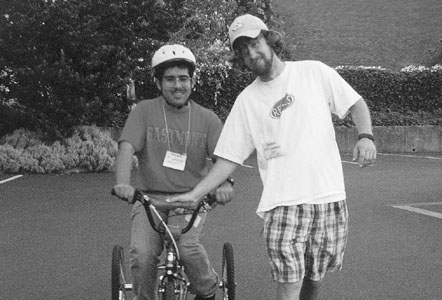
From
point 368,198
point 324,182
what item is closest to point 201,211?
point 324,182

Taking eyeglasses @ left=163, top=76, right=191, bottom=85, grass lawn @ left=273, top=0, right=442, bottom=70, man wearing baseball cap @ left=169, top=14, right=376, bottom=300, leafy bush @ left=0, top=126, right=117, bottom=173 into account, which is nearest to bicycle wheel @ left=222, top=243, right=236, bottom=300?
man wearing baseball cap @ left=169, top=14, right=376, bottom=300

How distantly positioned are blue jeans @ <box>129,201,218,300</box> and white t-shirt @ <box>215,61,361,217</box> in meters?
0.54

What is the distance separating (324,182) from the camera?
172 inches

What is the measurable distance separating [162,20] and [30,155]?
422 centimetres

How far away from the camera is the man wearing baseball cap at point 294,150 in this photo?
433 centimetres

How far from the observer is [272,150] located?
438cm

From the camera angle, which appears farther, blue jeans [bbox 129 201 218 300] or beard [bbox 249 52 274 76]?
blue jeans [bbox 129 201 218 300]

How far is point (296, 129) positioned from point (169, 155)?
0.92 metres

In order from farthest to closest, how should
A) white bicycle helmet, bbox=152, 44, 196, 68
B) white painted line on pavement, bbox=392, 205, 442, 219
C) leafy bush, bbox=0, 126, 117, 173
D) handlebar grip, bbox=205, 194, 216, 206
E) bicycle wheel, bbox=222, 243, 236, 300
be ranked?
leafy bush, bbox=0, 126, 117, 173 < white painted line on pavement, bbox=392, 205, 442, 219 < bicycle wheel, bbox=222, 243, 236, 300 < white bicycle helmet, bbox=152, 44, 196, 68 < handlebar grip, bbox=205, 194, 216, 206

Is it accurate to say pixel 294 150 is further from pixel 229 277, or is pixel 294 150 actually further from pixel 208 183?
pixel 229 277

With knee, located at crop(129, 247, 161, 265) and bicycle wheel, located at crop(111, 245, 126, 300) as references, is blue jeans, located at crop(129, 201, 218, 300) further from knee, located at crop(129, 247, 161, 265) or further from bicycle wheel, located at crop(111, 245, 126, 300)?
bicycle wheel, located at crop(111, 245, 126, 300)

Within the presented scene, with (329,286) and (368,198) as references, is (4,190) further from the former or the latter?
(329,286)

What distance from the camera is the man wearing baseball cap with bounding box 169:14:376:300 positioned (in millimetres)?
4332

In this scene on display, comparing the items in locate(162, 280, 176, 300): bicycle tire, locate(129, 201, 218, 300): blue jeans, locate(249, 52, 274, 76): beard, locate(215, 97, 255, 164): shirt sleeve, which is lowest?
locate(162, 280, 176, 300): bicycle tire
